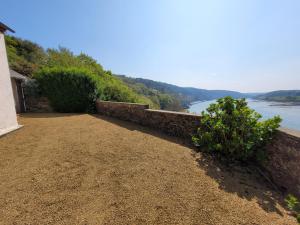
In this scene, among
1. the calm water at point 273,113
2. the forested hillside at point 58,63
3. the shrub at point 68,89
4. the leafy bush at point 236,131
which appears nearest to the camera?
the leafy bush at point 236,131

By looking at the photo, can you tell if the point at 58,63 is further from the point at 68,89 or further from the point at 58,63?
the point at 68,89

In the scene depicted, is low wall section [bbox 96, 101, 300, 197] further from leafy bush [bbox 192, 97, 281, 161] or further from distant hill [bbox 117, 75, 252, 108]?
distant hill [bbox 117, 75, 252, 108]

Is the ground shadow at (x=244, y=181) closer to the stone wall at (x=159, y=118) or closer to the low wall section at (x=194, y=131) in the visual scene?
the low wall section at (x=194, y=131)

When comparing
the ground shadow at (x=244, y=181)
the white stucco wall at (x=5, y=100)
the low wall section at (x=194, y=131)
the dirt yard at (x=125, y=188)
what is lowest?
the ground shadow at (x=244, y=181)

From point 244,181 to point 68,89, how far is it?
11.1 meters

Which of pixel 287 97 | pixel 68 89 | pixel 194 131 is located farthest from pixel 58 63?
pixel 287 97

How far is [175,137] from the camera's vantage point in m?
5.54

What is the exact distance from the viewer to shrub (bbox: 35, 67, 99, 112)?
10516 millimetres

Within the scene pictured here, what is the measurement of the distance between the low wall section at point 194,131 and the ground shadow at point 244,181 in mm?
275

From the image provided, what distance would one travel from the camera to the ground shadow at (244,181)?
2672 mm

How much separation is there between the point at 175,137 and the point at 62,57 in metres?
19.4

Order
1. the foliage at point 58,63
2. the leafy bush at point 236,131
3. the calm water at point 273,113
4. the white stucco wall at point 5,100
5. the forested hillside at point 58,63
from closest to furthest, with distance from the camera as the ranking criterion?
the leafy bush at point 236,131 → the calm water at point 273,113 → the white stucco wall at point 5,100 → the foliage at point 58,63 → the forested hillside at point 58,63

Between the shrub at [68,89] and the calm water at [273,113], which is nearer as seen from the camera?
the calm water at [273,113]

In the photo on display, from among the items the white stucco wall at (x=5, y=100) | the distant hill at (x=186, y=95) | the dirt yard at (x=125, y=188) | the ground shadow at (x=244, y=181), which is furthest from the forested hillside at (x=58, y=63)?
the distant hill at (x=186, y=95)
